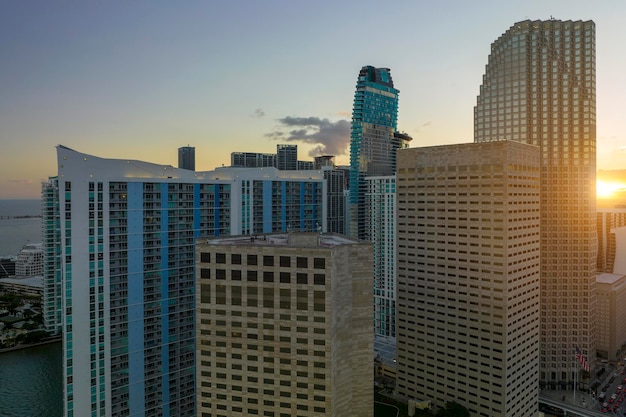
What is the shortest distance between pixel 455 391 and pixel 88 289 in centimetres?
7858

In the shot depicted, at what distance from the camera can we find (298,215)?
344 ft

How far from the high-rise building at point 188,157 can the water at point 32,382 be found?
65932 millimetres

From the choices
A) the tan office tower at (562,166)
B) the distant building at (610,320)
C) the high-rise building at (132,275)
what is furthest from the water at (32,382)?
the distant building at (610,320)

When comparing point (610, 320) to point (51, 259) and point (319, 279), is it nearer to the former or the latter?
point (319, 279)

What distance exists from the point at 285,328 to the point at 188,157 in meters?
99.0

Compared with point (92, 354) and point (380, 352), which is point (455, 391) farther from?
point (92, 354)

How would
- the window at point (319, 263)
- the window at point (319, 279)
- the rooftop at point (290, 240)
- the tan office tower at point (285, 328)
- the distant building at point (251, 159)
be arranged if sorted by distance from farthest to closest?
1. the distant building at point (251, 159)
2. the rooftop at point (290, 240)
3. the tan office tower at point (285, 328)
4. the window at point (319, 279)
5. the window at point (319, 263)

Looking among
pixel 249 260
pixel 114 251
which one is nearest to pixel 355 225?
pixel 114 251

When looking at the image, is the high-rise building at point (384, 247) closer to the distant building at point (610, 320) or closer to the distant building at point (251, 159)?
the distant building at point (251, 159)

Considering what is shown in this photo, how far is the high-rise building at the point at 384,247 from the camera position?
553 feet

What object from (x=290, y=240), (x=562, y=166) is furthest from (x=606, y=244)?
(x=290, y=240)

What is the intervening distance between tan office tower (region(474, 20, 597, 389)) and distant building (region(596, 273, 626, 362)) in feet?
57.7

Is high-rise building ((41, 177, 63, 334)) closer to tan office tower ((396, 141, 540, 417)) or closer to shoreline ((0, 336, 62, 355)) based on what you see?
shoreline ((0, 336, 62, 355))

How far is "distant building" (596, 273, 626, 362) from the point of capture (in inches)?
5861
